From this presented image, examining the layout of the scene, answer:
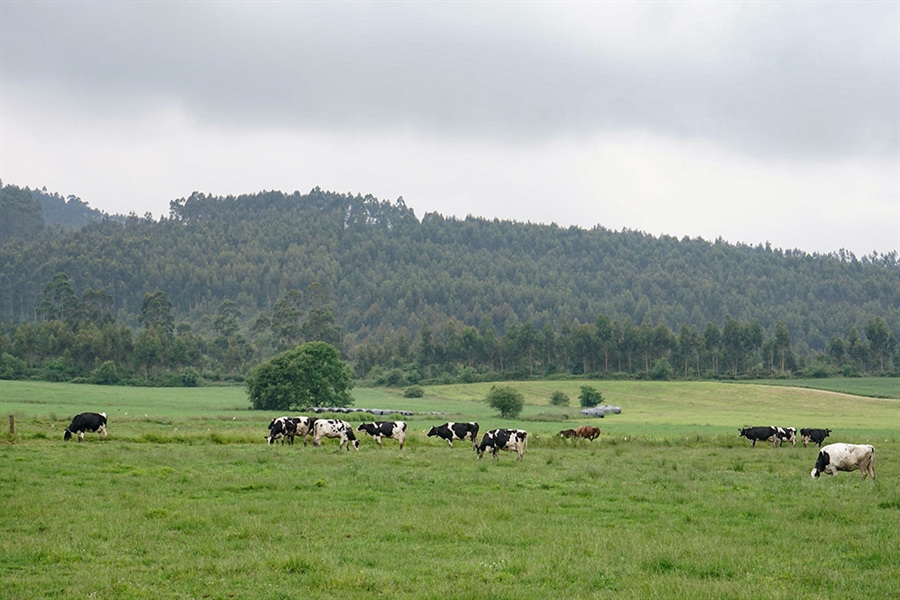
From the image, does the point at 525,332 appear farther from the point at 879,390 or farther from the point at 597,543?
the point at 597,543

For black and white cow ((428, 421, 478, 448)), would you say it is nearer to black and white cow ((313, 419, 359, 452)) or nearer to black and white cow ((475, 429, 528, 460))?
black and white cow ((313, 419, 359, 452))

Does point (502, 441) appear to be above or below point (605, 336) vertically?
below

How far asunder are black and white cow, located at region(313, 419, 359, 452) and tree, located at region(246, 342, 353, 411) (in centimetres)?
4767

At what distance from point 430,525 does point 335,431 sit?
66.3 ft

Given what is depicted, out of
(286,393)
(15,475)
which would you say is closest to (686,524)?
(15,475)

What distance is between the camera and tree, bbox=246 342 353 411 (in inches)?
3302

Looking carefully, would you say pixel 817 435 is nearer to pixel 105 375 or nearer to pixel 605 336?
pixel 605 336

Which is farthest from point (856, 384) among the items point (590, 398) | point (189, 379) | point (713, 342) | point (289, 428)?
point (289, 428)

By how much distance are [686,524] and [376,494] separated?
7.84m

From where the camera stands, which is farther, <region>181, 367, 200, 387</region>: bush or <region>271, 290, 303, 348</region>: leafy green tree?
<region>271, 290, 303, 348</region>: leafy green tree

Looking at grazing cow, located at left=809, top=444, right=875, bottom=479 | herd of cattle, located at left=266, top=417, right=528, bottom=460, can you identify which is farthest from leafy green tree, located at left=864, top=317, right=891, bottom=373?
grazing cow, located at left=809, top=444, right=875, bottom=479

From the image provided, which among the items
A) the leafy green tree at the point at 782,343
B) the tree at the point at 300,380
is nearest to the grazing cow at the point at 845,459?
the tree at the point at 300,380

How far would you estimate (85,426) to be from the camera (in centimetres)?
3656

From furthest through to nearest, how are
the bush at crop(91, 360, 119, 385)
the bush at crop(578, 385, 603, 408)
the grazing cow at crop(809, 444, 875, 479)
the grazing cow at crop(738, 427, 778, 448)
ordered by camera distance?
the bush at crop(91, 360, 119, 385)
the bush at crop(578, 385, 603, 408)
the grazing cow at crop(738, 427, 778, 448)
the grazing cow at crop(809, 444, 875, 479)
